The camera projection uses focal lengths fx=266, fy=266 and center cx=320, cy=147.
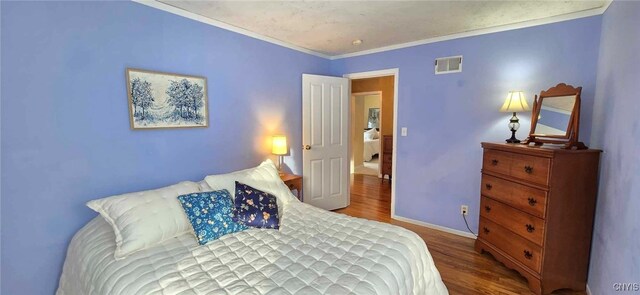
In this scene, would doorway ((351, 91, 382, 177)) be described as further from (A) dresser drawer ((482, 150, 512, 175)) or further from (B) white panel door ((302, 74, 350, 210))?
(A) dresser drawer ((482, 150, 512, 175))

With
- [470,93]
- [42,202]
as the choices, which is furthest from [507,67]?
[42,202]

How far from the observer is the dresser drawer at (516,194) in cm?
202

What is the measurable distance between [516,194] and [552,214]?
29cm

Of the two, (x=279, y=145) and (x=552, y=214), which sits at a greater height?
(x=279, y=145)

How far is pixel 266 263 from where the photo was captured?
4.66 ft

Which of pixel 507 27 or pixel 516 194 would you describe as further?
pixel 507 27

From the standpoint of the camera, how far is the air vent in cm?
300

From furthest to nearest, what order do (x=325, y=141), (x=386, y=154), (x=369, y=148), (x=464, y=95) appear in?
(x=369, y=148)
(x=386, y=154)
(x=325, y=141)
(x=464, y=95)

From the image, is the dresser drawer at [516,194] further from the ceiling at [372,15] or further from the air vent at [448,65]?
the ceiling at [372,15]

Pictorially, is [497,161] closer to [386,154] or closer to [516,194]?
[516,194]

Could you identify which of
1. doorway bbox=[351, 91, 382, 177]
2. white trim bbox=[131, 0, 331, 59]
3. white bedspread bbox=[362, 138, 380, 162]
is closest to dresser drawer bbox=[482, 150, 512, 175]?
white trim bbox=[131, 0, 331, 59]

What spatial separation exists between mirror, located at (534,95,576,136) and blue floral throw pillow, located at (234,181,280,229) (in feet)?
7.96

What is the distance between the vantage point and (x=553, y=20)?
246cm

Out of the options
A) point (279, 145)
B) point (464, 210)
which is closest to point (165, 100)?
point (279, 145)
